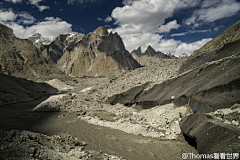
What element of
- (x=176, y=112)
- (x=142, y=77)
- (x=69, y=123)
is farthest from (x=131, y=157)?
(x=142, y=77)

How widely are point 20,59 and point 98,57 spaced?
42407 mm

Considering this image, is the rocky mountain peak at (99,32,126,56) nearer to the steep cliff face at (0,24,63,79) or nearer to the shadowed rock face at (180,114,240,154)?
the steep cliff face at (0,24,63,79)

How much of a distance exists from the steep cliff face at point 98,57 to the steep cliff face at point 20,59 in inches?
1066

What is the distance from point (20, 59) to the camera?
5459 cm

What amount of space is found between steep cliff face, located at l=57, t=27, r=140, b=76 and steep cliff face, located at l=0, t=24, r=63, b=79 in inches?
1066

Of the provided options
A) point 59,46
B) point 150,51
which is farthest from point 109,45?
point 150,51

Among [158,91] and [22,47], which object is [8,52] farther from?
[158,91]

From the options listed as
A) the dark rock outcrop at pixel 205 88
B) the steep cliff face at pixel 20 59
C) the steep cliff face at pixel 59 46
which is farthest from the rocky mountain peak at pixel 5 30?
the dark rock outcrop at pixel 205 88

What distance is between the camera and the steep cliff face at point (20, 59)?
5019 centimetres

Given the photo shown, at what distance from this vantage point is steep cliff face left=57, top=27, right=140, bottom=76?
8353 centimetres

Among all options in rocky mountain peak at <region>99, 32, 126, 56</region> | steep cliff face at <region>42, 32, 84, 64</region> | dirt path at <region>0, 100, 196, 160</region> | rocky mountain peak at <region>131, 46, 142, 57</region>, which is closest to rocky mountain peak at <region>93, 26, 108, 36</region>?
rocky mountain peak at <region>99, 32, 126, 56</region>

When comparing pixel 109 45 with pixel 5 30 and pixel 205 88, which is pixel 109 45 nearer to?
pixel 5 30

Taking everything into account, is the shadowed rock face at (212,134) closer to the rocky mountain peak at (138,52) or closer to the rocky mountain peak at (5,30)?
the rocky mountain peak at (5,30)

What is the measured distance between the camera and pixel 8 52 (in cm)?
5159
